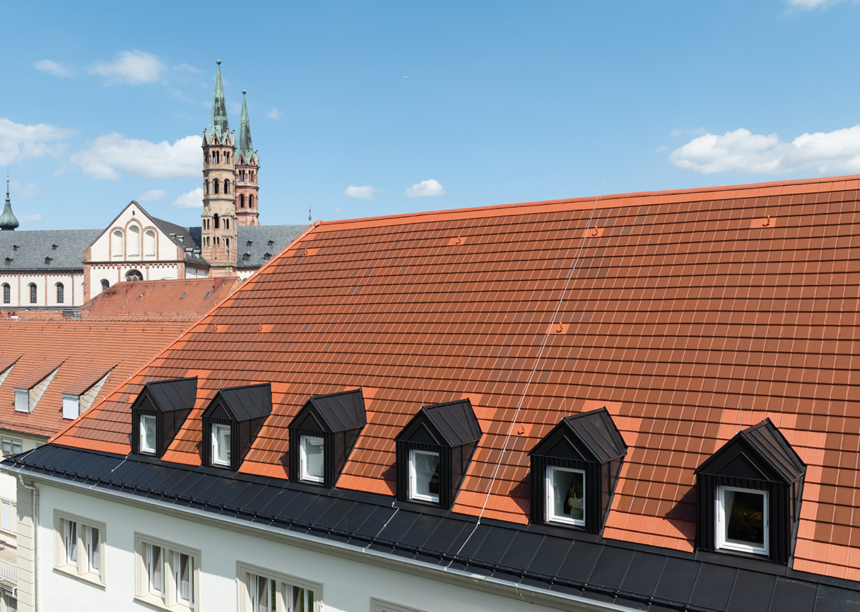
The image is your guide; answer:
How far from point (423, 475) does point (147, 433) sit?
7.55 meters

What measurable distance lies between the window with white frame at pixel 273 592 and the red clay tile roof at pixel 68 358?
17.0 m

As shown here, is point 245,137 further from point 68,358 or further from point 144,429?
point 144,429

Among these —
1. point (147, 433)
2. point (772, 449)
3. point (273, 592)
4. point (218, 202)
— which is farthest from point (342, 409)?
point (218, 202)

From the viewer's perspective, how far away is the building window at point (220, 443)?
48.2ft

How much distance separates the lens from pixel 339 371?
15.0m

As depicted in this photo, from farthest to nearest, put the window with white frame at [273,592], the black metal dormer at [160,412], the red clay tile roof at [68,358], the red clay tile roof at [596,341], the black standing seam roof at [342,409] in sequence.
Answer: the red clay tile roof at [68,358]
the black metal dormer at [160,412]
the black standing seam roof at [342,409]
the window with white frame at [273,592]
the red clay tile roof at [596,341]

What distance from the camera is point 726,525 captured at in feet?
30.6

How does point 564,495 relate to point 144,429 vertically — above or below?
above

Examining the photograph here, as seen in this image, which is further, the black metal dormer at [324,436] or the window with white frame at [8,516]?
the window with white frame at [8,516]

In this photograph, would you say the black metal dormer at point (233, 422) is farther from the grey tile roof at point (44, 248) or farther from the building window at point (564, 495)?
the grey tile roof at point (44, 248)

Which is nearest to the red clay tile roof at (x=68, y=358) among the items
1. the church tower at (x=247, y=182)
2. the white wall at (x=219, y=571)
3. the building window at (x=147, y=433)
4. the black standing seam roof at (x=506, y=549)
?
the white wall at (x=219, y=571)

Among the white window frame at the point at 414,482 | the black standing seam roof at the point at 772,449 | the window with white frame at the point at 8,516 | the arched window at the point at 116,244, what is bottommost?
the window with white frame at the point at 8,516

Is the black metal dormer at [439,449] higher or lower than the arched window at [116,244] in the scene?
lower

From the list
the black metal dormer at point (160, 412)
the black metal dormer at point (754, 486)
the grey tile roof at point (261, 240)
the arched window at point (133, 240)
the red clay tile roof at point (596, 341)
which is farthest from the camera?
the grey tile roof at point (261, 240)
